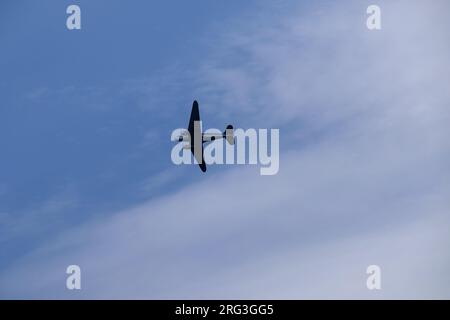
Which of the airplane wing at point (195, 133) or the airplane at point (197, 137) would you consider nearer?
the airplane at point (197, 137)

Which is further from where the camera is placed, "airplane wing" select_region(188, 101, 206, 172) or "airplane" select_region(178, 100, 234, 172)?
"airplane wing" select_region(188, 101, 206, 172)

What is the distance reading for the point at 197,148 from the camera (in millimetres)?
35969

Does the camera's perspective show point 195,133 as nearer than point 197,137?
No

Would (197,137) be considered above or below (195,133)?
below

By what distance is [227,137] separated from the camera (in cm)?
3125
